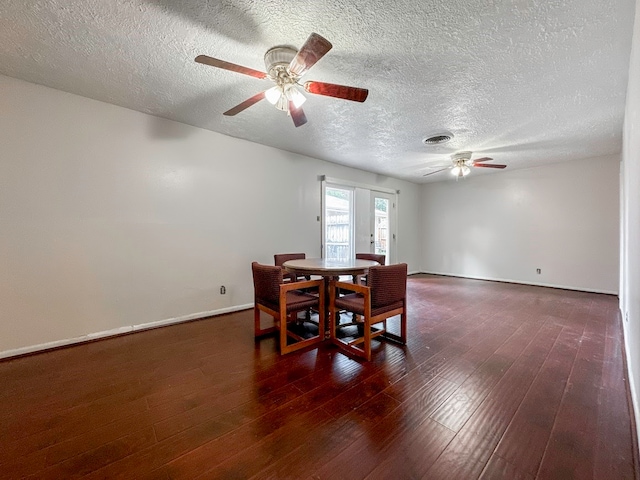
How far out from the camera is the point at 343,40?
177cm

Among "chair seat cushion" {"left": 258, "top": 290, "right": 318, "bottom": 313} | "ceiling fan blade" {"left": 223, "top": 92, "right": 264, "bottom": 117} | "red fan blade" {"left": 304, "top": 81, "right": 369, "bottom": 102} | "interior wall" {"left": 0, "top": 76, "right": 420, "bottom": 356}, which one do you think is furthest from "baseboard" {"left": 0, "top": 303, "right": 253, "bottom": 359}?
"red fan blade" {"left": 304, "top": 81, "right": 369, "bottom": 102}

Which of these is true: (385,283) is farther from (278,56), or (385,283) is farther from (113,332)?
(113,332)

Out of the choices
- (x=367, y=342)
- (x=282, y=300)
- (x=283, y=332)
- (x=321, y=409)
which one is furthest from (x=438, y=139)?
(x=321, y=409)

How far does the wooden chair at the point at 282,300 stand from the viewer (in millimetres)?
2275

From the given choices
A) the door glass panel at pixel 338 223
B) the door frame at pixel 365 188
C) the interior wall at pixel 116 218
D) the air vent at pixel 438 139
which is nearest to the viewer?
the interior wall at pixel 116 218

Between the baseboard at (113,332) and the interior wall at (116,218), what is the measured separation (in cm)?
1

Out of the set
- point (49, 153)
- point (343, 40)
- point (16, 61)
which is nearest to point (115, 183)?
point (49, 153)

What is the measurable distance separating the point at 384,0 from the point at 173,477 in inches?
104

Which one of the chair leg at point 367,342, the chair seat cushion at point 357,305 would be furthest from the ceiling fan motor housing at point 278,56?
the chair leg at point 367,342

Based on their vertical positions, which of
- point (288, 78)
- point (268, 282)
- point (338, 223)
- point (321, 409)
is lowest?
point (321, 409)

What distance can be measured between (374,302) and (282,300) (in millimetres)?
817

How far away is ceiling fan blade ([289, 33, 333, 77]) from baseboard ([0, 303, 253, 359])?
297 cm

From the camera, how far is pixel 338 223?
5086 mm

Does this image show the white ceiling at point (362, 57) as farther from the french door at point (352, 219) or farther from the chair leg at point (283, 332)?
the chair leg at point (283, 332)
